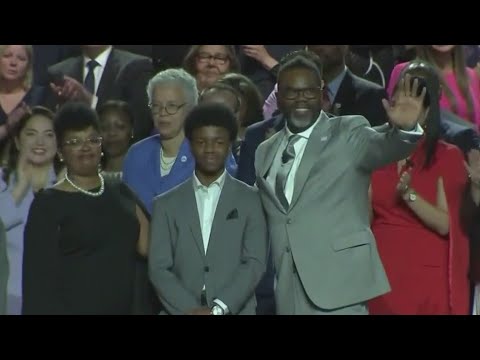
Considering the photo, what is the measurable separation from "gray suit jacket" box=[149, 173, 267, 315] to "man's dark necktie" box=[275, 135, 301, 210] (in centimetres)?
13

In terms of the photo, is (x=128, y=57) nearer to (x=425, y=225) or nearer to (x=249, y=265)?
(x=249, y=265)

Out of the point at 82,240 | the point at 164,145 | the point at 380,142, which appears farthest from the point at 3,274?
the point at 380,142

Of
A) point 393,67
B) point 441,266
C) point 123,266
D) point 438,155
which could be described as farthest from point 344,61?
point 123,266

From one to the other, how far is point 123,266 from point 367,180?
42.1 inches

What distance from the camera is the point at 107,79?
4.80m

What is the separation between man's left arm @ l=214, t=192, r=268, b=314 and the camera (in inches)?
166

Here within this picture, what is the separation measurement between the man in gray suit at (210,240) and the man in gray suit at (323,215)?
0.38 ft

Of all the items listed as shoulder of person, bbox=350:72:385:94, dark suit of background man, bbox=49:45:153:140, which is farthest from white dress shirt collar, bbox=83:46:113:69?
shoulder of person, bbox=350:72:385:94

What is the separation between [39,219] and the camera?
4.36 metres

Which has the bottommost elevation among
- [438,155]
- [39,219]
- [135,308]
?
[135,308]

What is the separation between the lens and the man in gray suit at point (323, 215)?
13.6 feet

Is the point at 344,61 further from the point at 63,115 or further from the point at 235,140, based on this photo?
the point at 63,115

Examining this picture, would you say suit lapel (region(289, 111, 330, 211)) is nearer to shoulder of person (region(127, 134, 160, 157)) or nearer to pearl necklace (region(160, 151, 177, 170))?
pearl necklace (region(160, 151, 177, 170))

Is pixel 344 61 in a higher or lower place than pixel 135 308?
higher
